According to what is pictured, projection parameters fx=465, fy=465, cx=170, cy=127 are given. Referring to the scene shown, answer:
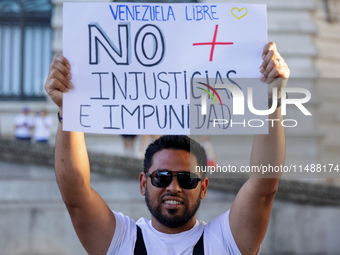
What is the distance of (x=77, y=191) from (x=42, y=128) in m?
8.35

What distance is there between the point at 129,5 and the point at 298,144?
10362mm

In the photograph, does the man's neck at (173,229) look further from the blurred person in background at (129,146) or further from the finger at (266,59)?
the blurred person in background at (129,146)

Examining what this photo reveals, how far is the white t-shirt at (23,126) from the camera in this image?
10305mm

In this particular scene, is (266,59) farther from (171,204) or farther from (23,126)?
(23,126)

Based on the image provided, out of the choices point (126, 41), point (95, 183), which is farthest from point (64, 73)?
point (95, 183)

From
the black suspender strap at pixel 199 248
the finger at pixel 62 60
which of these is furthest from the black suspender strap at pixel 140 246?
the finger at pixel 62 60

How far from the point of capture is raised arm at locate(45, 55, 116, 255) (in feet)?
8.89

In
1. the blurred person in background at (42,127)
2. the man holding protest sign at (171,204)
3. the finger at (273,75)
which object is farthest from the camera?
the blurred person in background at (42,127)

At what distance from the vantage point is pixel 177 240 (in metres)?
2.72

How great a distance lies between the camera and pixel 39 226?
721 cm

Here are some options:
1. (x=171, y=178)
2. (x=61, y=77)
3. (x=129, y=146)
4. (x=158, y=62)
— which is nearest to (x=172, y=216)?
(x=171, y=178)

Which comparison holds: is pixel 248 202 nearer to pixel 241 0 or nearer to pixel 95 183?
pixel 95 183

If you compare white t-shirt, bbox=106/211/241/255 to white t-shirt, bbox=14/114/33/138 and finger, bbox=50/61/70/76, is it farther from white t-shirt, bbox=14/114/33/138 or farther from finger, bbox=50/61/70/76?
white t-shirt, bbox=14/114/33/138

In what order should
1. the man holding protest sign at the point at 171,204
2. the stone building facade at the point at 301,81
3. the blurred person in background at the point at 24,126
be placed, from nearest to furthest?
the man holding protest sign at the point at 171,204
the blurred person in background at the point at 24,126
the stone building facade at the point at 301,81
